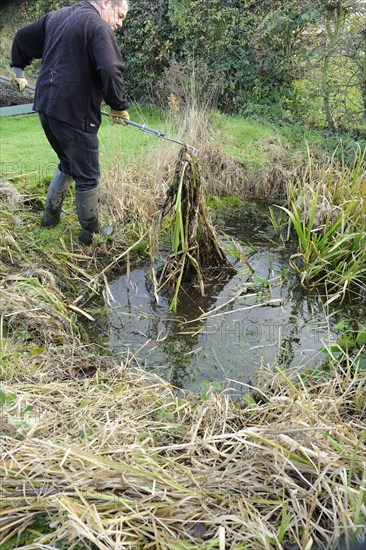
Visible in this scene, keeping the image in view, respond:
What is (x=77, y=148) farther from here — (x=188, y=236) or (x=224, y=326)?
(x=224, y=326)

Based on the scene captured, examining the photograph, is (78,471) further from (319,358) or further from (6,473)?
(319,358)

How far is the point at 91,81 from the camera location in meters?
3.54

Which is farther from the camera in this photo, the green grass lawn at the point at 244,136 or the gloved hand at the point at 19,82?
the green grass lawn at the point at 244,136

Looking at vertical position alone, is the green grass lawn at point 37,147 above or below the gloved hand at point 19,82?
below

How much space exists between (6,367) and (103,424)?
0.70 metres

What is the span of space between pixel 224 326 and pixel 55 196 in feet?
5.99

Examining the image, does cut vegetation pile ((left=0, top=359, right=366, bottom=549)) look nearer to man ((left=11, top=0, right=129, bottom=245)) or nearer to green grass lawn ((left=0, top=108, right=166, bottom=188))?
man ((left=11, top=0, right=129, bottom=245))

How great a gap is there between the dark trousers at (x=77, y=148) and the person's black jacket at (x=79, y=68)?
0.07m

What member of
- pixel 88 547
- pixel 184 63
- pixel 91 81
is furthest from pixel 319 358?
pixel 184 63

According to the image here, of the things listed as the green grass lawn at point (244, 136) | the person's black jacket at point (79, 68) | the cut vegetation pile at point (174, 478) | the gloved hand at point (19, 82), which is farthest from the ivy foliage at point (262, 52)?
the cut vegetation pile at point (174, 478)

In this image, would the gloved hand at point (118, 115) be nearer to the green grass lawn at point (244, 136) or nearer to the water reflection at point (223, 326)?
the water reflection at point (223, 326)

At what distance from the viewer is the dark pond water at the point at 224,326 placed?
309cm

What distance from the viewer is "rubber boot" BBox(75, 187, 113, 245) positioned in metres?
3.87

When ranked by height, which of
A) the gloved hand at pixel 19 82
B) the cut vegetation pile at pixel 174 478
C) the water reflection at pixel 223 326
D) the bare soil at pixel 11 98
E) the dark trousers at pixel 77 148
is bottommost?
the water reflection at pixel 223 326
